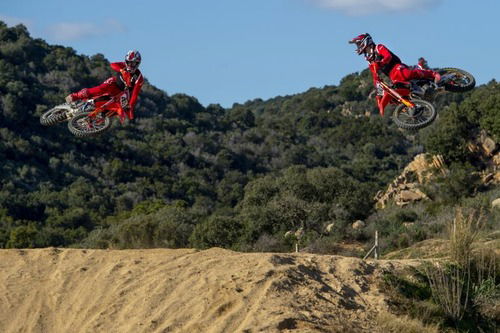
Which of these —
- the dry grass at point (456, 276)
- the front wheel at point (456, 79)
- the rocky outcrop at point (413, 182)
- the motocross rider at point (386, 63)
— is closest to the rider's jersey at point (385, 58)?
the motocross rider at point (386, 63)

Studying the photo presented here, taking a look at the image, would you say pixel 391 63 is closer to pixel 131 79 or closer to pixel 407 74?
pixel 407 74

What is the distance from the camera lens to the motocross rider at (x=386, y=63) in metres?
21.0

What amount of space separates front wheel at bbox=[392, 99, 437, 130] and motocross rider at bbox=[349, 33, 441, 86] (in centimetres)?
60

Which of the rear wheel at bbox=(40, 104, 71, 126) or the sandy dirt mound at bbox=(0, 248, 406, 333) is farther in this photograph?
the rear wheel at bbox=(40, 104, 71, 126)

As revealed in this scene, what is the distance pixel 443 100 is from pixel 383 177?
1647 cm

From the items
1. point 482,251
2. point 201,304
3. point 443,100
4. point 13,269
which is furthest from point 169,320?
point 443,100

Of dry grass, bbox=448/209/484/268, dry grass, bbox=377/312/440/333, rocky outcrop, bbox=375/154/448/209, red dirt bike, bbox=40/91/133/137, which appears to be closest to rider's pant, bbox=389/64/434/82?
dry grass, bbox=448/209/484/268

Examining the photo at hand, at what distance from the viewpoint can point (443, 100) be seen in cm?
7556

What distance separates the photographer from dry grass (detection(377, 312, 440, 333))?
51.7 ft

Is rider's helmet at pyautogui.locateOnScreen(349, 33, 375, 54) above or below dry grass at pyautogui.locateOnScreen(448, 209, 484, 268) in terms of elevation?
above

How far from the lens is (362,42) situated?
21.0 meters

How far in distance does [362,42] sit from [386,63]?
74 centimetres

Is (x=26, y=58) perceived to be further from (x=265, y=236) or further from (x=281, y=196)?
(x=265, y=236)

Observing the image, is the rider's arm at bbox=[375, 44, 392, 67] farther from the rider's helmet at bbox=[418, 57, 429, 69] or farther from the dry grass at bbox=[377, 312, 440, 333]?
the dry grass at bbox=[377, 312, 440, 333]
